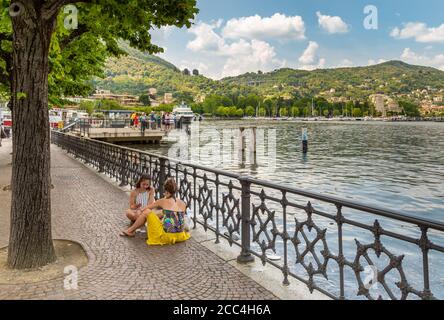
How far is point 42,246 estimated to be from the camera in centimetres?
573

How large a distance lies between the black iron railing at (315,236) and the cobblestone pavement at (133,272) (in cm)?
61

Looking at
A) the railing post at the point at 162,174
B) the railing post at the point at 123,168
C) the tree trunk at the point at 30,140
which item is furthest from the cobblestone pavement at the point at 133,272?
the railing post at the point at 123,168

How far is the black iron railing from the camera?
3828 mm

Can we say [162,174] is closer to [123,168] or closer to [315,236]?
[123,168]

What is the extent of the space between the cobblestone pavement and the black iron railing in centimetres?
61

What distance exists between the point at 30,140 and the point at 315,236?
26.5 feet

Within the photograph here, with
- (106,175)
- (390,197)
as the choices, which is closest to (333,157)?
(390,197)

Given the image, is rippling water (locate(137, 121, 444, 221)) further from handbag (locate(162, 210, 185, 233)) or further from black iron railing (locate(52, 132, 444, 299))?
handbag (locate(162, 210, 185, 233))

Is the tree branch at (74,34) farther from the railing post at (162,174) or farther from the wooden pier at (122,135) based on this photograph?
the wooden pier at (122,135)

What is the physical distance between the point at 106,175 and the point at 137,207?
8968 mm

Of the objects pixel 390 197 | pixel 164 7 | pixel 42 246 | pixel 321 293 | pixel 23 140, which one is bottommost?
pixel 390 197

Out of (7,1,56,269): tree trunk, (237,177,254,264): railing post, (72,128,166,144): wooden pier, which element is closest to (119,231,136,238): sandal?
(7,1,56,269): tree trunk
